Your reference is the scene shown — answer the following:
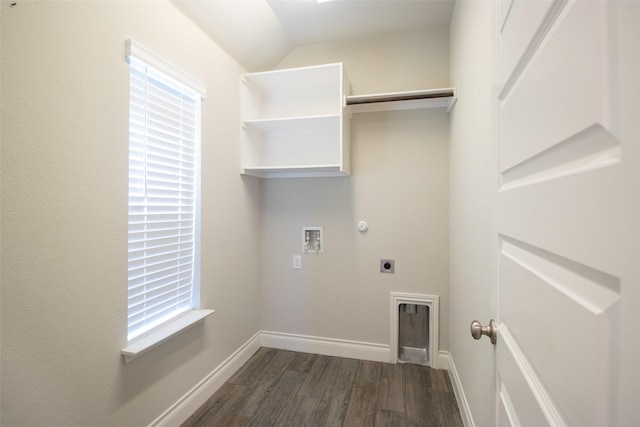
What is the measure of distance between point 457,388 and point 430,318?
52 centimetres

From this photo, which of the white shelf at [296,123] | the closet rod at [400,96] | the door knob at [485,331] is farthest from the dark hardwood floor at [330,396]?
the closet rod at [400,96]

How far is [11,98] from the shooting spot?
3.05 ft

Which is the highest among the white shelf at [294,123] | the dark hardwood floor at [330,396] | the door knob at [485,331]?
the white shelf at [294,123]

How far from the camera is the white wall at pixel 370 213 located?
2.25m

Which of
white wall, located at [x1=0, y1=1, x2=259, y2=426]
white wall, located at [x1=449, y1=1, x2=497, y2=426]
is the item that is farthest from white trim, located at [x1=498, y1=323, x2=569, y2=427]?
white wall, located at [x1=0, y1=1, x2=259, y2=426]

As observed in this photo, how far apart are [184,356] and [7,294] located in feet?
3.29

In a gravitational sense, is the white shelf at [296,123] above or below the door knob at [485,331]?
above

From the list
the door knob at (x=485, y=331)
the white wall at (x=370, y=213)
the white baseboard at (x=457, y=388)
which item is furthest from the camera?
the white wall at (x=370, y=213)

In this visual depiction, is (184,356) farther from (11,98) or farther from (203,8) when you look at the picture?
(203,8)

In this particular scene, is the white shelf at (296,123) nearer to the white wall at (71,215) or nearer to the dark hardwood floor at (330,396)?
the white wall at (71,215)

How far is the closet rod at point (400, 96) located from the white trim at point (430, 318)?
1555mm

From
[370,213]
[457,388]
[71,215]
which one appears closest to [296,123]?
[370,213]

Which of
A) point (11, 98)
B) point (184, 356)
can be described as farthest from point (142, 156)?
point (184, 356)

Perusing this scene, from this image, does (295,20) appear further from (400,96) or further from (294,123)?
(400,96)
